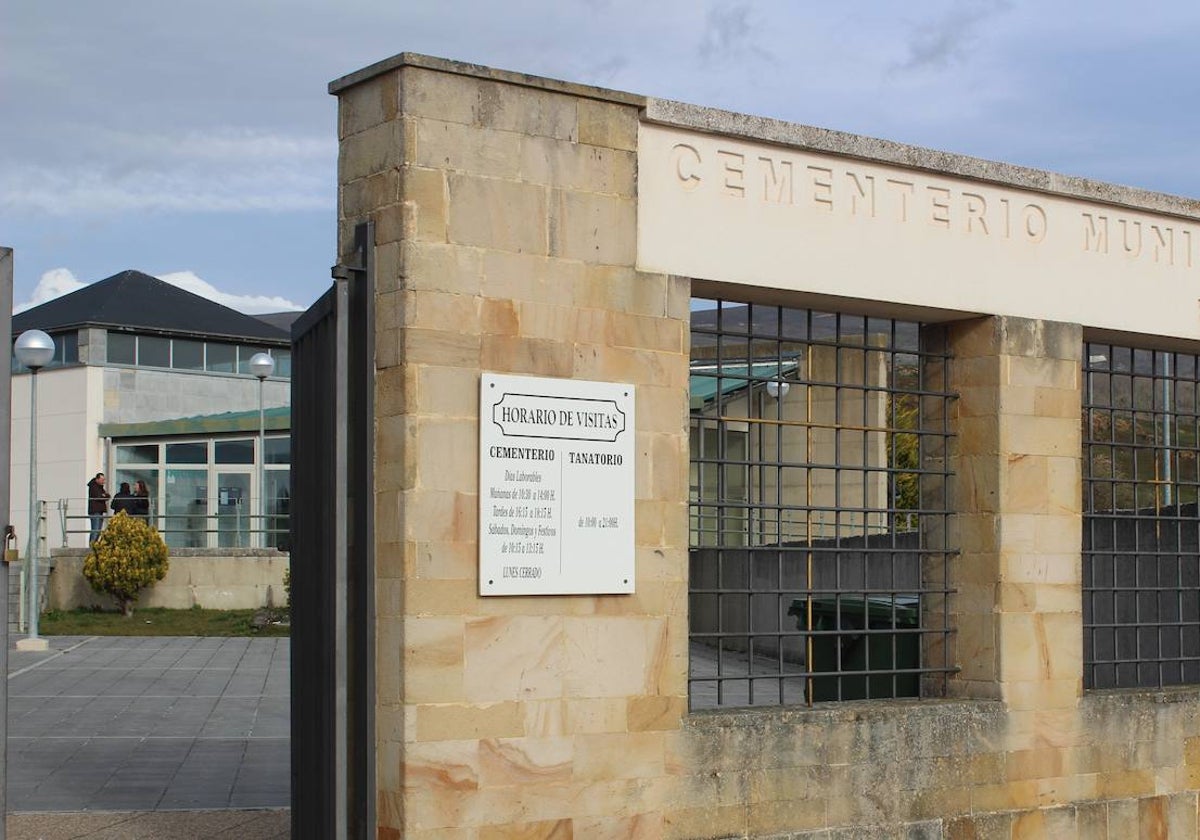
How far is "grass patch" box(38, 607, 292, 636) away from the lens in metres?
23.4

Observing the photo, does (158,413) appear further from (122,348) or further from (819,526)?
(819,526)

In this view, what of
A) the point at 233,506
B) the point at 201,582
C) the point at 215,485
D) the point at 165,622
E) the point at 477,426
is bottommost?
the point at 165,622

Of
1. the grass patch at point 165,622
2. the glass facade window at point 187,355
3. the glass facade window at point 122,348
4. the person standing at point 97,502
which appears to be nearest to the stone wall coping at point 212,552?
the grass patch at point 165,622

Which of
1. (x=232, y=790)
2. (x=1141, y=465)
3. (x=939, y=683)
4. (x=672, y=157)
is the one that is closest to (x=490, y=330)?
(x=672, y=157)

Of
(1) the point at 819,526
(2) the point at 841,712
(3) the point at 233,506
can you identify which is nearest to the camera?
(2) the point at 841,712

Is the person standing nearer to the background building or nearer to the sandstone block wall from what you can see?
the background building

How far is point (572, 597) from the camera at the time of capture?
759cm

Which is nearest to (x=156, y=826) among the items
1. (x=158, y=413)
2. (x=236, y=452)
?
(x=236, y=452)

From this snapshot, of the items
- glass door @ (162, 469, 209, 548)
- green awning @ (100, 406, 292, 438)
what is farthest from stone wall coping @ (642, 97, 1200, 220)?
green awning @ (100, 406, 292, 438)

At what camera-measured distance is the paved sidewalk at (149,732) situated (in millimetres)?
10648

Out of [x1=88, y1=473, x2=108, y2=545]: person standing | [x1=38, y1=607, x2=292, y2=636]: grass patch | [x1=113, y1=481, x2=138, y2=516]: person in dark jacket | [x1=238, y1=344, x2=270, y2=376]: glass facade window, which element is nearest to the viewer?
[x1=38, y1=607, x2=292, y2=636]: grass patch

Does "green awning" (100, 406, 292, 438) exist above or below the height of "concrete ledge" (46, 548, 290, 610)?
above

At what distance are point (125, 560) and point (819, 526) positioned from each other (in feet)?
33.8

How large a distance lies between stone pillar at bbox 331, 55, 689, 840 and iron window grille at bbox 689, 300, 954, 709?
1.20 feet
